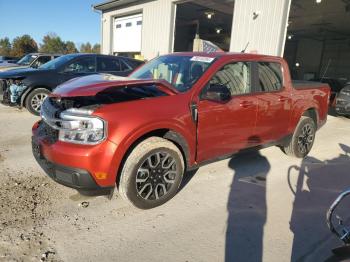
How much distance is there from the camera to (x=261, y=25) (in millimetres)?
10531

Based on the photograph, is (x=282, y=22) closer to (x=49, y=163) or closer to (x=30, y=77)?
(x=30, y=77)

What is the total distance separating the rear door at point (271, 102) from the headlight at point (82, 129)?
93.1 inches

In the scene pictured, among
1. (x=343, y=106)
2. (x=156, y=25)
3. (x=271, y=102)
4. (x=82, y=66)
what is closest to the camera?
(x=271, y=102)

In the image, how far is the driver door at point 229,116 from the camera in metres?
3.72

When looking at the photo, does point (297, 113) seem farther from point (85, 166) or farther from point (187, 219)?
point (85, 166)

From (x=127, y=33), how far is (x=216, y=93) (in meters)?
15.3

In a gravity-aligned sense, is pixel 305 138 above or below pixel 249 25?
below

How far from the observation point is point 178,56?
4516 mm

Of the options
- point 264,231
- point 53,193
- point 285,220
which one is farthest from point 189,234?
point 53,193

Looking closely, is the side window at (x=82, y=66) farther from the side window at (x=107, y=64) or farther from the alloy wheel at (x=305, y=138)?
the alloy wheel at (x=305, y=138)

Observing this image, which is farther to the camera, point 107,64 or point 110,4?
point 110,4

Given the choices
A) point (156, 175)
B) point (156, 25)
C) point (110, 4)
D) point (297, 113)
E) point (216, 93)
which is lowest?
point (156, 175)

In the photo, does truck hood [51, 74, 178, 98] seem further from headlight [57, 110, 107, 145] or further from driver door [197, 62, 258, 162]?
driver door [197, 62, 258, 162]

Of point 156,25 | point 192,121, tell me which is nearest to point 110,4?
point 156,25
